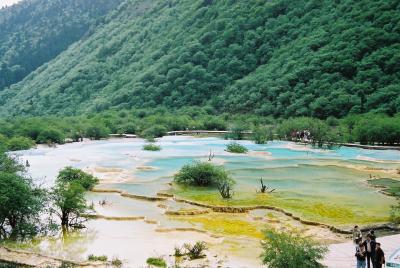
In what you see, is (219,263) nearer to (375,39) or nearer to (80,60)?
(375,39)

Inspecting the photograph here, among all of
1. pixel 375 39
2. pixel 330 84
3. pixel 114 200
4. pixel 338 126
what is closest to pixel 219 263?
pixel 114 200

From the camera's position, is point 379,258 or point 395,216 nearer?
point 379,258

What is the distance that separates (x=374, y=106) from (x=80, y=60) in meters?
93.8

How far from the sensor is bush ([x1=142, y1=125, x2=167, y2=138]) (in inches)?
2724

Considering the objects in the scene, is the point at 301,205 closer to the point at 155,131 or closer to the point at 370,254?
the point at 370,254

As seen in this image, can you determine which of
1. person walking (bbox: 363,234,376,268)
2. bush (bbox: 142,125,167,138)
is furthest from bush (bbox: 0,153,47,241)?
bush (bbox: 142,125,167,138)

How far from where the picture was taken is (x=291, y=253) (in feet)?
44.9

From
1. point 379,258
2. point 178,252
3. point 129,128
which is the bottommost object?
point 178,252

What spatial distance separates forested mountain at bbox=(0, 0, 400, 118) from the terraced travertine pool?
2945 cm

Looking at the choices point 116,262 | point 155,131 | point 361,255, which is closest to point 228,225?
point 116,262

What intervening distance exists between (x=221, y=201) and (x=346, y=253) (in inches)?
442

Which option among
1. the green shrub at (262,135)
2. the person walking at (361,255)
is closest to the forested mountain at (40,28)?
the green shrub at (262,135)

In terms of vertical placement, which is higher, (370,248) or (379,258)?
(370,248)

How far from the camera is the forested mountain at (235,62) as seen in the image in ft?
258
